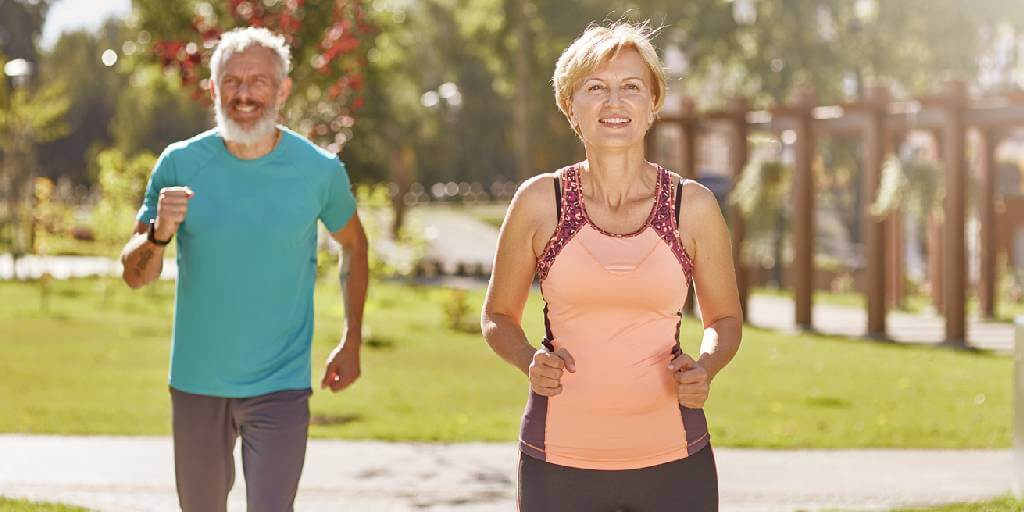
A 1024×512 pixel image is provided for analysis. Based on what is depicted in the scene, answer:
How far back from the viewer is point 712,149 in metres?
86.1

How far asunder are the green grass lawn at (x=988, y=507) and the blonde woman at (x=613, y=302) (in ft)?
15.7

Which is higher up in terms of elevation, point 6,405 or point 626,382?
point 626,382

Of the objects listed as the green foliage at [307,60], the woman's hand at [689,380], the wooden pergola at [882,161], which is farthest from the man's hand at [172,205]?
the wooden pergola at [882,161]

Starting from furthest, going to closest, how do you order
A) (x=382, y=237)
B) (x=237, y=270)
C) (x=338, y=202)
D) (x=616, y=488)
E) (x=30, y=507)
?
(x=382, y=237), (x=30, y=507), (x=338, y=202), (x=237, y=270), (x=616, y=488)

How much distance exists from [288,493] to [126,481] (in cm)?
462

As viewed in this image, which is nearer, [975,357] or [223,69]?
[223,69]

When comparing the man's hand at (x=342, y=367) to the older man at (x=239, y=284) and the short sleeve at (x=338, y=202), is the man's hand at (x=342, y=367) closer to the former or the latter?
the older man at (x=239, y=284)

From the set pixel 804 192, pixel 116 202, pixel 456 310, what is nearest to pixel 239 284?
pixel 456 310

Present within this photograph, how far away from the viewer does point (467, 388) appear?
15.3 m

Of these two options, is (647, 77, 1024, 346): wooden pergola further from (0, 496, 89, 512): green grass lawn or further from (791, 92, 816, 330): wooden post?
(0, 496, 89, 512): green grass lawn

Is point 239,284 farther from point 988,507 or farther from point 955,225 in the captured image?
point 955,225

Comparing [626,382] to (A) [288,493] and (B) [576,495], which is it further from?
(A) [288,493]

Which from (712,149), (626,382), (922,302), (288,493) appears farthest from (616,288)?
(712,149)

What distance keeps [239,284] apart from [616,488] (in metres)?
1.63
